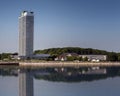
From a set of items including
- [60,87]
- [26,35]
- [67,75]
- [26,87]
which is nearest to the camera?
[26,87]

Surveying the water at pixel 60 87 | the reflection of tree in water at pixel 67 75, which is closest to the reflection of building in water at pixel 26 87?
the water at pixel 60 87

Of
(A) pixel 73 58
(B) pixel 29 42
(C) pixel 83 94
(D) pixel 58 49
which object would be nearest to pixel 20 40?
(B) pixel 29 42

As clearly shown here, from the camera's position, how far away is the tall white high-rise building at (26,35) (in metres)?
84.7

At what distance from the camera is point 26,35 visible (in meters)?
85.0

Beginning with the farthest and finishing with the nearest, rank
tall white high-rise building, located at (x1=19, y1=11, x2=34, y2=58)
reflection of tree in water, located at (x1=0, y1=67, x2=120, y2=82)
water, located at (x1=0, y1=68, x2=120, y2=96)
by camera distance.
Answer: tall white high-rise building, located at (x1=19, y1=11, x2=34, y2=58) < reflection of tree in water, located at (x1=0, y1=67, x2=120, y2=82) < water, located at (x1=0, y1=68, x2=120, y2=96)

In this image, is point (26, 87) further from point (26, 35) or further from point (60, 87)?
point (26, 35)

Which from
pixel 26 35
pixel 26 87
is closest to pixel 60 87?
pixel 26 87

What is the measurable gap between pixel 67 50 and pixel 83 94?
75.6m

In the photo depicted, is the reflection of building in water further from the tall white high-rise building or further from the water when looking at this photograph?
the tall white high-rise building

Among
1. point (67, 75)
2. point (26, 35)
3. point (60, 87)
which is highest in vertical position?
point (26, 35)

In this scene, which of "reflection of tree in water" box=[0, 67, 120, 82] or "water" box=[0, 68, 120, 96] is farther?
"reflection of tree in water" box=[0, 67, 120, 82]

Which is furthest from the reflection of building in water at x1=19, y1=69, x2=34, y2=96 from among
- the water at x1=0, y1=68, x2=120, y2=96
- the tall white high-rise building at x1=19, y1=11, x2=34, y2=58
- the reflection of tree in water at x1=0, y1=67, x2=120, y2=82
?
the tall white high-rise building at x1=19, y1=11, x2=34, y2=58

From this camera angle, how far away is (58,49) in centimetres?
9544

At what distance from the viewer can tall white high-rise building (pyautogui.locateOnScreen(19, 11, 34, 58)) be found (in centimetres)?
8469
